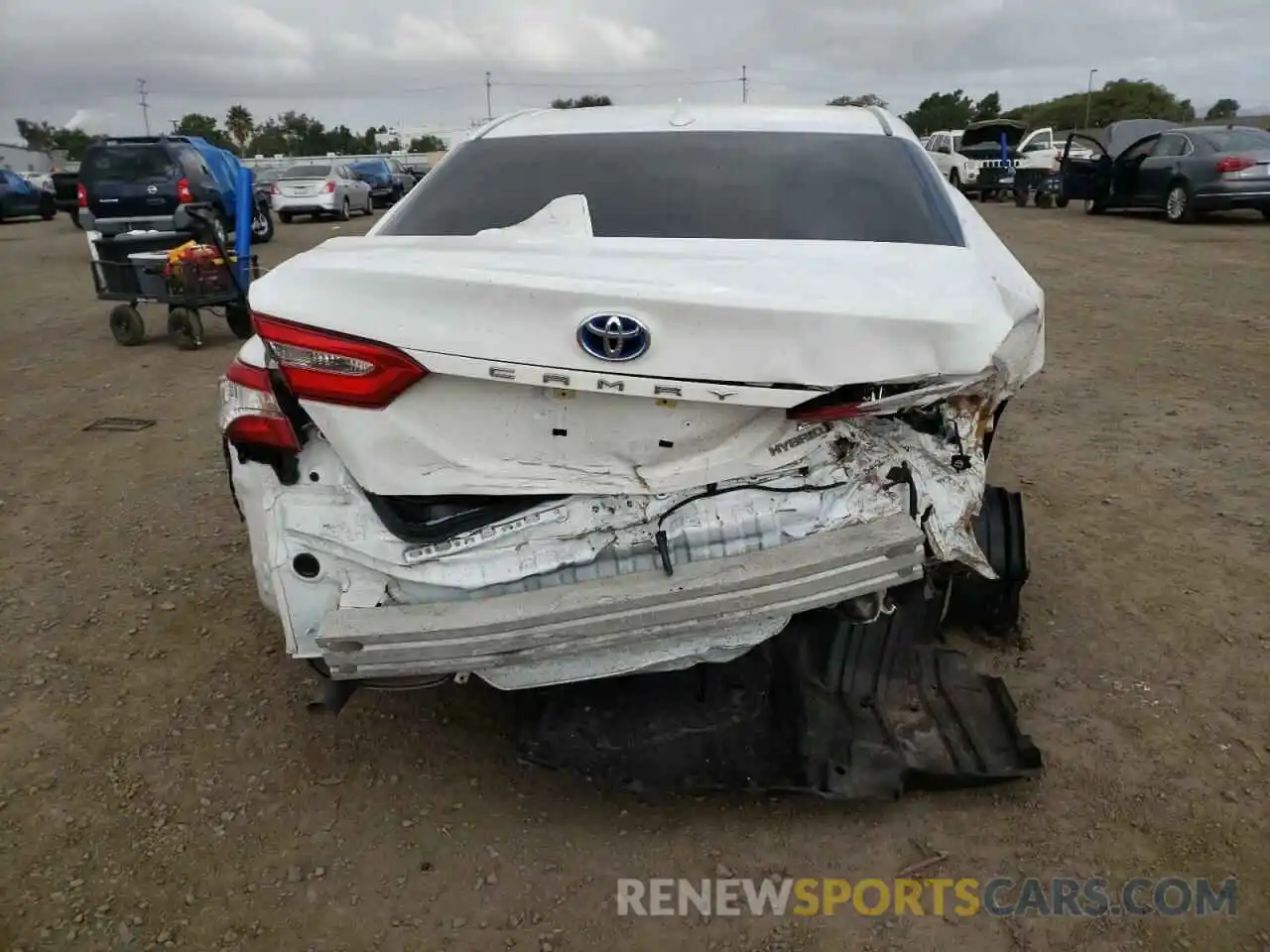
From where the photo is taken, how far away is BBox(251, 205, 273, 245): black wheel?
53.2ft

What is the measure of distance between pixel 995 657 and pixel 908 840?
3.16ft

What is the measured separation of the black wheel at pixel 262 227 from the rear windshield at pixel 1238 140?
1535cm

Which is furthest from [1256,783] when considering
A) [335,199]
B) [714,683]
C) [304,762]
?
[335,199]

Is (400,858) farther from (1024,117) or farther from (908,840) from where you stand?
(1024,117)

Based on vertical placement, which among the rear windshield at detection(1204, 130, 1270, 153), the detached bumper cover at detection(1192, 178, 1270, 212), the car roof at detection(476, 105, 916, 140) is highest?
the rear windshield at detection(1204, 130, 1270, 153)

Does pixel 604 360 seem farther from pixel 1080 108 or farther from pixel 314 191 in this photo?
pixel 1080 108

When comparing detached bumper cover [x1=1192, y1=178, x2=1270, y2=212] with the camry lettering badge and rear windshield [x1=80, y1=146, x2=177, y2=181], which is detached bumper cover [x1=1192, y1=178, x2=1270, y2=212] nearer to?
rear windshield [x1=80, y1=146, x2=177, y2=181]

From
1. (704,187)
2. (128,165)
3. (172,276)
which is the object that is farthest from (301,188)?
(704,187)

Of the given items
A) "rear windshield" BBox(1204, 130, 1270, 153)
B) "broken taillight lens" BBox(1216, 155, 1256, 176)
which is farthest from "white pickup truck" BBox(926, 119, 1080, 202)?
"broken taillight lens" BBox(1216, 155, 1256, 176)

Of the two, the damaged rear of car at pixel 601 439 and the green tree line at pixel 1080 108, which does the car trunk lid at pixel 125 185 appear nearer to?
the damaged rear of car at pixel 601 439

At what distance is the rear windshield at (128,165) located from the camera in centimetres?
1192

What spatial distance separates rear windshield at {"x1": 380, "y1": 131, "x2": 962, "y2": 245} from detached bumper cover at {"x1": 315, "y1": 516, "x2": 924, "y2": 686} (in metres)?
0.90

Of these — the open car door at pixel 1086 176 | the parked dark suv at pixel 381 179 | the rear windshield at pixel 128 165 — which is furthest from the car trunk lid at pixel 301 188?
the open car door at pixel 1086 176

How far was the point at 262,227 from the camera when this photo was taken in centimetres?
1652
